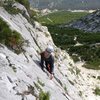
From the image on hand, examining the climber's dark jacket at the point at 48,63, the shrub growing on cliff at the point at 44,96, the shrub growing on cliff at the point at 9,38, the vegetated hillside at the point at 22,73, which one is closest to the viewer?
the vegetated hillside at the point at 22,73

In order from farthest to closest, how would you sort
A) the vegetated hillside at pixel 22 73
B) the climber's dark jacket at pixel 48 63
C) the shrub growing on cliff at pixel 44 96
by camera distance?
the climber's dark jacket at pixel 48 63 → the shrub growing on cliff at pixel 44 96 → the vegetated hillside at pixel 22 73

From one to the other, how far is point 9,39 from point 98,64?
79.9 ft

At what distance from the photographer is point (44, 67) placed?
64.0ft

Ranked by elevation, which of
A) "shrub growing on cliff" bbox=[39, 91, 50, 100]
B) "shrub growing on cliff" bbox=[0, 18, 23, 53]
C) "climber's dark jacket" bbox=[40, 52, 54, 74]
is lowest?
"shrub growing on cliff" bbox=[39, 91, 50, 100]

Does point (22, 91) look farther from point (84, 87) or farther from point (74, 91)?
point (84, 87)

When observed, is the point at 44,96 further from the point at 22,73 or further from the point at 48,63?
the point at 48,63

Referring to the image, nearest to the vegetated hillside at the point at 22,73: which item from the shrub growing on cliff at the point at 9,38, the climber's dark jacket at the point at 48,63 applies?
the shrub growing on cliff at the point at 9,38

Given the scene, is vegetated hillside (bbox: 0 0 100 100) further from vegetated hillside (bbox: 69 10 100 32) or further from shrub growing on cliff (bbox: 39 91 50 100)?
vegetated hillside (bbox: 69 10 100 32)

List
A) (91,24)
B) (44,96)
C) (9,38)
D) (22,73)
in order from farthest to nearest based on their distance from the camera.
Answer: (91,24) < (9,38) < (22,73) < (44,96)

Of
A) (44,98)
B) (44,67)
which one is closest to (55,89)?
(44,67)

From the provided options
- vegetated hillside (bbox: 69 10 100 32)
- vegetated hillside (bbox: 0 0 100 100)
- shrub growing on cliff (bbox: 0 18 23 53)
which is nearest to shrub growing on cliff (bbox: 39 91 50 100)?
vegetated hillside (bbox: 0 0 100 100)

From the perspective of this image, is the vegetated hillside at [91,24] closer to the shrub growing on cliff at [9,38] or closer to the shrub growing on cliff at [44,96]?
the shrub growing on cliff at [9,38]

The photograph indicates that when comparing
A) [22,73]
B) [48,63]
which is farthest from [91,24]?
[22,73]

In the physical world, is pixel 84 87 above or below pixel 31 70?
below
